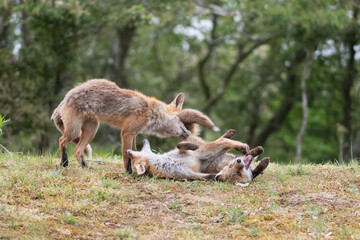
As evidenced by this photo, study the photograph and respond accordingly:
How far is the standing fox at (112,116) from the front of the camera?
7352 mm

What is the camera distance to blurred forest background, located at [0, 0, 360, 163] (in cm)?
1483

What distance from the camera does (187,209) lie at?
18.9 ft

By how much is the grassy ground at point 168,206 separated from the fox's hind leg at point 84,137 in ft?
1.05

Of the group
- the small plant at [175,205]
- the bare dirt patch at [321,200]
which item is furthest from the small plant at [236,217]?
the bare dirt patch at [321,200]

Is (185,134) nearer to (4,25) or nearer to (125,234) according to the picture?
(125,234)

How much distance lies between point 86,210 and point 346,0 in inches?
575

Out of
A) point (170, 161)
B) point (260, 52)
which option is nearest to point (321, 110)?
point (260, 52)

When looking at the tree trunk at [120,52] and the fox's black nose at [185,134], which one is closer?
the fox's black nose at [185,134]

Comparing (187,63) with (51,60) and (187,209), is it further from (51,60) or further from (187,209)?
(187,209)

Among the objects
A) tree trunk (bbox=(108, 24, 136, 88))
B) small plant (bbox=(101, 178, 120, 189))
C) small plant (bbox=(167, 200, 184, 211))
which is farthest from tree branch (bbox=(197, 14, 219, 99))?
small plant (bbox=(167, 200, 184, 211))

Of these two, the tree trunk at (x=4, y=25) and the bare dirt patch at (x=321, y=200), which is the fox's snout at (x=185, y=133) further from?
the tree trunk at (x=4, y=25)

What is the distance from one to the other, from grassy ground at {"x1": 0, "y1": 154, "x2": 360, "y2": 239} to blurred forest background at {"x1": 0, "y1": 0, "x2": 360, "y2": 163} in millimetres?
2744

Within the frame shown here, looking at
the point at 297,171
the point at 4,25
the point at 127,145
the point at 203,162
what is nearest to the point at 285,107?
the point at 4,25

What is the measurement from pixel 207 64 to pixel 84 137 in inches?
748
